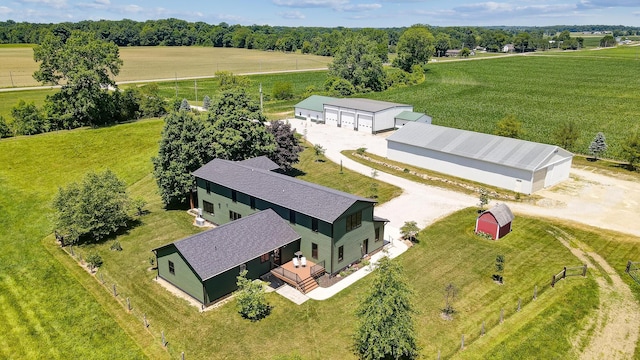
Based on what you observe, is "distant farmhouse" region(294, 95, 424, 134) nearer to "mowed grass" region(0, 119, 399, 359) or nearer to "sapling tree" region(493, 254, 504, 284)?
"mowed grass" region(0, 119, 399, 359)

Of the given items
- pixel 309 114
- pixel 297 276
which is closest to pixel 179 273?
pixel 297 276

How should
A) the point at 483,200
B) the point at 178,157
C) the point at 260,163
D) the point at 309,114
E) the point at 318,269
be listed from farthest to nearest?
the point at 309,114 → the point at 260,163 → the point at 178,157 → the point at 483,200 → the point at 318,269

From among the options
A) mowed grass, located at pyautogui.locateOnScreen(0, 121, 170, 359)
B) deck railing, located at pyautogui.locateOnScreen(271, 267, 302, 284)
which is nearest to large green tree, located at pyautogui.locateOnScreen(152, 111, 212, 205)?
mowed grass, located at pyautogui.locateOnScreen(0, 121, 170, 359)

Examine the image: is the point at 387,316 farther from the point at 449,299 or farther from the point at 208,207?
the point at 208,207

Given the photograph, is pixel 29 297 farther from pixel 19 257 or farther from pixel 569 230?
pixel 569 230

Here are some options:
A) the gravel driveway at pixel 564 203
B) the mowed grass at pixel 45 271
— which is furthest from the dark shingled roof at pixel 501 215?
the mowed grass at pixel 45 271

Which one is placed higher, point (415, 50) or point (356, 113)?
point (415, 50)
